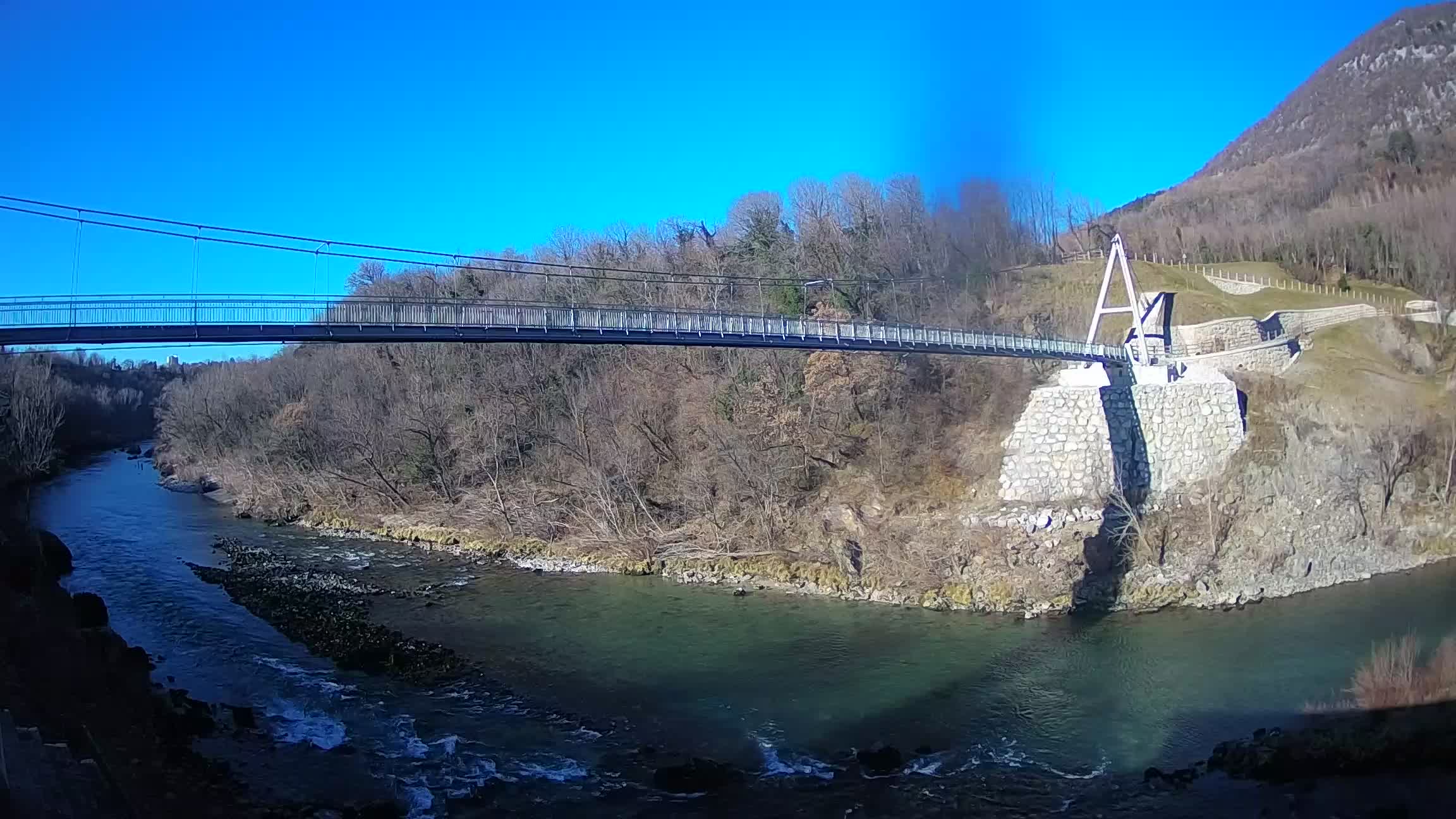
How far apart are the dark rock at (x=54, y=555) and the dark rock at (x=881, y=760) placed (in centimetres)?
1723

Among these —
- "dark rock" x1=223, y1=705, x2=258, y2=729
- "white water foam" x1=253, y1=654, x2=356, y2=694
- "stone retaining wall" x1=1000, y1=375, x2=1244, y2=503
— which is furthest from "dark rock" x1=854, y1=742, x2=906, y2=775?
"stone retaining wall" x1=1000, y1=375, x2=1244, y2=503

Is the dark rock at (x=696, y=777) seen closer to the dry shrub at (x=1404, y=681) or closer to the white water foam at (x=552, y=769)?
the white water foam at (x=552, y=769)

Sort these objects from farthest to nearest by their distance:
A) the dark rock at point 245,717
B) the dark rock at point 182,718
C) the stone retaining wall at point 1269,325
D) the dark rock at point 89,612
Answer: the stone retaining wall at point 1269,325, the dark rock at point 89,612, the dark rock at point 245,717, the dark rock at point 182,718

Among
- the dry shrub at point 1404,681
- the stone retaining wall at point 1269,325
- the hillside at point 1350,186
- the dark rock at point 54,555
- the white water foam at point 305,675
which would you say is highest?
the hillside at point 1350,186

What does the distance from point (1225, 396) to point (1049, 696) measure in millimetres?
11813

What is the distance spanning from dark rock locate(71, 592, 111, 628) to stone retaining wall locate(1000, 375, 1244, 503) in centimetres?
1766

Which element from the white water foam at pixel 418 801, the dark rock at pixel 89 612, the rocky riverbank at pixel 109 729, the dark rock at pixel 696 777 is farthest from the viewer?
the dark rock at pixel 89 612

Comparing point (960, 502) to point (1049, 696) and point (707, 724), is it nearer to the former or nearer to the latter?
point (1049, 696)

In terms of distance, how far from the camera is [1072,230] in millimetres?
40219

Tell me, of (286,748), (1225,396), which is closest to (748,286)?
(1225,396)

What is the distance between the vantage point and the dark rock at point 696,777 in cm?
891

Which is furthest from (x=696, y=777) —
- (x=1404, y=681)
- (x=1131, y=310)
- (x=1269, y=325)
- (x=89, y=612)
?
(x=1269, y=325)

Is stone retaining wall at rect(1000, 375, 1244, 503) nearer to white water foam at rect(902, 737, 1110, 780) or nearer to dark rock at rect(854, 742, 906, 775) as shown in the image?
white water foam at rect(902, 737, 1110, 780)

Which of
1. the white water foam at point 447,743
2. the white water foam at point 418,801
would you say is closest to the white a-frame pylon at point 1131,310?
the white water foam at point 447,743
